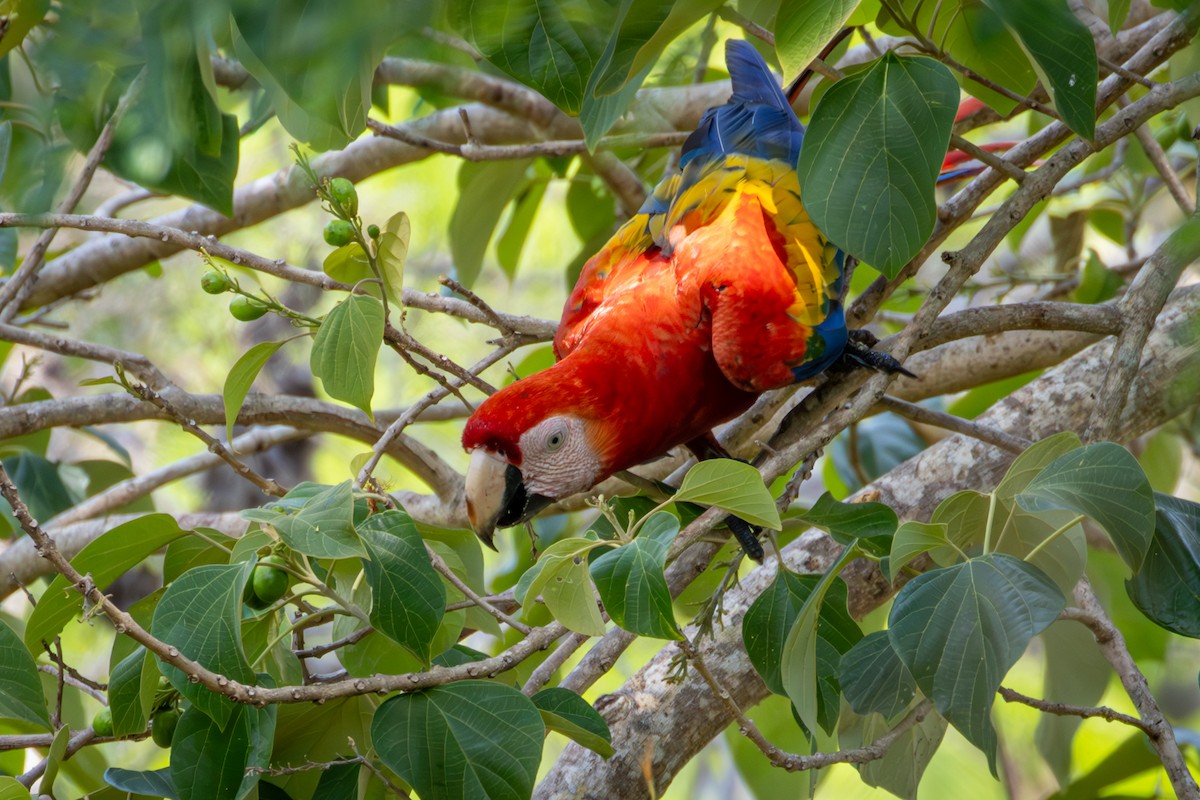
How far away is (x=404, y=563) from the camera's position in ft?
2.64

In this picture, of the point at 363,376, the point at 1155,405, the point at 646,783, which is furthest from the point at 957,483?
the point at 363,376

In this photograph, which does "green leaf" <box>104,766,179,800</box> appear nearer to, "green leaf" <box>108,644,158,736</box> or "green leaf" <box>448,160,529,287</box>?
"green leaf" <box>108,644,158,736</box>

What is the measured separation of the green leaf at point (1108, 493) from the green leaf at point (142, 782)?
30.0 inches

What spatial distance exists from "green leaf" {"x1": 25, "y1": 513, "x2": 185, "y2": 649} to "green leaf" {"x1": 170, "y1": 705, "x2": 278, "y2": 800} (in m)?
0.18

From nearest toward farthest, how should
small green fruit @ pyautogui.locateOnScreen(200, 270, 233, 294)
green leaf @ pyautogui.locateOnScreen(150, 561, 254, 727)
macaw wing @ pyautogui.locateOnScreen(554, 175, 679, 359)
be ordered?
1. green leaf @ pyautogui.locateOnScreen(150, 561, 254, 727)
2. small green fruit @ pyautogui.locateOnScreen(200, 270, 233, 294)
3. macaw wing @ pyautogui.locateOnScreen(554, 175, 679, 359)

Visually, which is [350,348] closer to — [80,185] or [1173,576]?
[80,185]

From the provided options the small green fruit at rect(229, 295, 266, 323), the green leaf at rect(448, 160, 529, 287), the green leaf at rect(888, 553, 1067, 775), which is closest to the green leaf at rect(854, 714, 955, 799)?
the green leaf at rect(888, 553, 1067, 775)

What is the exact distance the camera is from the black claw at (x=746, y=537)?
113cm

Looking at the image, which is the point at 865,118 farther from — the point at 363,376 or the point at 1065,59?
the point at 363,376

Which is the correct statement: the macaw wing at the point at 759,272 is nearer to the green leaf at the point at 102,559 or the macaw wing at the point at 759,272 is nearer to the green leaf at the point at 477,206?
the green leaf at the point at 477,206

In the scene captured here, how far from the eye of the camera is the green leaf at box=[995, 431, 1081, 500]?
0.82 metres

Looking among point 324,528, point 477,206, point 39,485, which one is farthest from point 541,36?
point 39,485

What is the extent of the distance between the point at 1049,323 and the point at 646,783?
2.33 ft

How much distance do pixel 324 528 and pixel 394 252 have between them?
375mm
